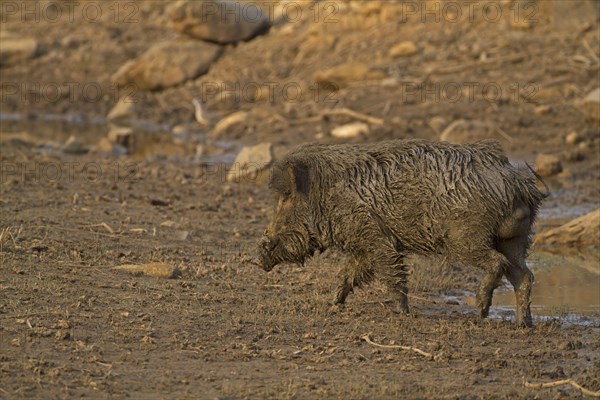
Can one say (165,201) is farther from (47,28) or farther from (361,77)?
(47,28)

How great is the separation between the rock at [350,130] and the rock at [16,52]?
11.4 meters

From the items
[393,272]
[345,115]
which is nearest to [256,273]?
[393,272]

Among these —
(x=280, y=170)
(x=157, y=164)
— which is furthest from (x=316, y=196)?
(x=157, y=164)

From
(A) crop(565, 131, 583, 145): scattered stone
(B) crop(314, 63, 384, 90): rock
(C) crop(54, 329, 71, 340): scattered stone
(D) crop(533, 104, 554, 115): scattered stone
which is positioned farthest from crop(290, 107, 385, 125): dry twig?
(C) crop(54, 329, 71, 340): scattered stone

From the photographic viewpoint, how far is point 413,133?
18.8 m

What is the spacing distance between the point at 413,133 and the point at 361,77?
131 inches

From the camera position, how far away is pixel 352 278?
937 cm

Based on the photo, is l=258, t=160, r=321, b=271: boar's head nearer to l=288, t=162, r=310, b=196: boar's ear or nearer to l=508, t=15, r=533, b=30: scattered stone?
l=288, t=162, r=310, b=196: boar's ear

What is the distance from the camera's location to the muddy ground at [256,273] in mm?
7293

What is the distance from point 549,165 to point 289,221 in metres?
7.93

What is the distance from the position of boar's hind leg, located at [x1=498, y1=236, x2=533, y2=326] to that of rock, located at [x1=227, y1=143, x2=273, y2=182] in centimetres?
749

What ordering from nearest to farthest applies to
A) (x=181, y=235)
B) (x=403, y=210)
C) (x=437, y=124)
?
(x=403, y=210) → (x=181, y=235) → (x=437, y=124)

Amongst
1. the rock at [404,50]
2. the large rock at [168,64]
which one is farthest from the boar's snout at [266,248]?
the large rock at [168,64]

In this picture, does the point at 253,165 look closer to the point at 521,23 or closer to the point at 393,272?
the point at 393,272
